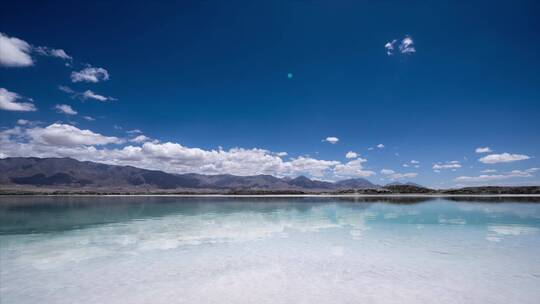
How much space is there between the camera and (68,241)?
41.6 feet

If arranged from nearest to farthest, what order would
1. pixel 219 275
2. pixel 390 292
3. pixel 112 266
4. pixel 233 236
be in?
pixel 390 292 < pixel 219 275 < pixel 112 266 < pixel 233 236

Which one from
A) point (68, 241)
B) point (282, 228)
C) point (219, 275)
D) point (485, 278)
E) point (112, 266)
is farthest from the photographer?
point (282, 228)

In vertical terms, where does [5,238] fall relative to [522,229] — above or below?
below

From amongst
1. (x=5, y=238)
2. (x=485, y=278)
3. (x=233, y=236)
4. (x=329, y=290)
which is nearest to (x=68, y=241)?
(x=5, y=238)

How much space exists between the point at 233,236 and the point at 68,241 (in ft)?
22.5

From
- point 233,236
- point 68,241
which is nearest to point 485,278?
point 233,236

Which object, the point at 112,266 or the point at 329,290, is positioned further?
the point at 112,266

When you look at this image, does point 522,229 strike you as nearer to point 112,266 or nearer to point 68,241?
point 112,266

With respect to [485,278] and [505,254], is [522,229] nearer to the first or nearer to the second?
[505,254]

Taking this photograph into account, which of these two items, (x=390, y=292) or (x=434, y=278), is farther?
(x=434, y=278)

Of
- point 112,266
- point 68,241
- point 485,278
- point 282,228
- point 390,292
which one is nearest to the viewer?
point 390,292

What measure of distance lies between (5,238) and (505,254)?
19.5m

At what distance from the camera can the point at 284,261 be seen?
9242 mm

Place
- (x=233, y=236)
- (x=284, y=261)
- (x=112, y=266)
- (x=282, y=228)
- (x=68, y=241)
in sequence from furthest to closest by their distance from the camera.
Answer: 1. (x=282, y=228)
2. (x=233, y=236)
3. (x=68, y=241)
4. (x=284, y=261)
5. (x=112, y=266)
